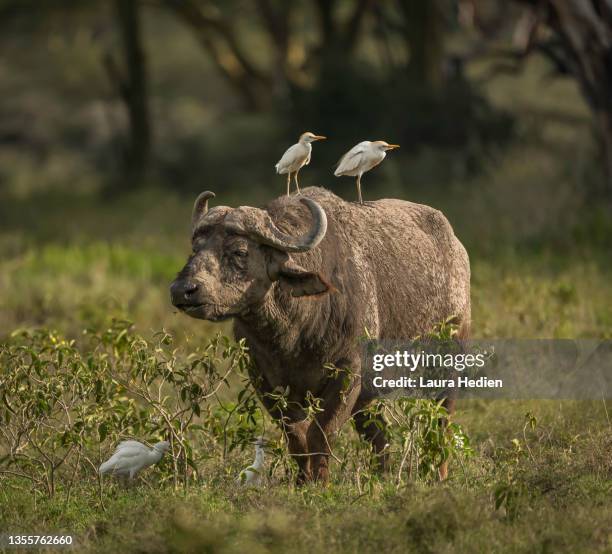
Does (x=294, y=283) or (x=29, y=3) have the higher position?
(x=29, y=3)

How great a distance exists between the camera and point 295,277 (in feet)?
22.0

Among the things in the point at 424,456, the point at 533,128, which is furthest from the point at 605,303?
the point at 533,128

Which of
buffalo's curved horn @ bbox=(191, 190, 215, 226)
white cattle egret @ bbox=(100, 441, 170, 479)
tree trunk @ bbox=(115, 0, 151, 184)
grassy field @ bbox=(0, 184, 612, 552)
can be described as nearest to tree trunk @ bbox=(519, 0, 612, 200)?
grassy field @ bbox=(0, 184, 612, 552)

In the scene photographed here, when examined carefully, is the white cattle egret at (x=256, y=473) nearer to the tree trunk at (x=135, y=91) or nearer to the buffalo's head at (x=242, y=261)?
the buffalo's head at (x=242, y=261)

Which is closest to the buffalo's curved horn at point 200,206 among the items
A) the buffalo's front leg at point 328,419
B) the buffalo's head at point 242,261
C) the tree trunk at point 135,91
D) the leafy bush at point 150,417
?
the buffalo's head at point 242,261

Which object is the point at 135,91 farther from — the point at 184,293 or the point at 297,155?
the point at 184,293

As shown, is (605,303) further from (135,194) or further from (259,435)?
(135,194)

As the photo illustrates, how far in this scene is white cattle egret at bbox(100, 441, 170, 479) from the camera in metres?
7.05

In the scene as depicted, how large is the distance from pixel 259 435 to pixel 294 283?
1.42 meters

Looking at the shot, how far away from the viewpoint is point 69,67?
1548 inches

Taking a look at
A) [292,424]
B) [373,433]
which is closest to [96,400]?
[292,424]

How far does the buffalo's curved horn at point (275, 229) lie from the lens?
21.7ft

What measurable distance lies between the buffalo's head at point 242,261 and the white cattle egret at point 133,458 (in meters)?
0.95

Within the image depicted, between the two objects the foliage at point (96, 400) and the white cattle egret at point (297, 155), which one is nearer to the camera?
the foliage at point (96, 400)
